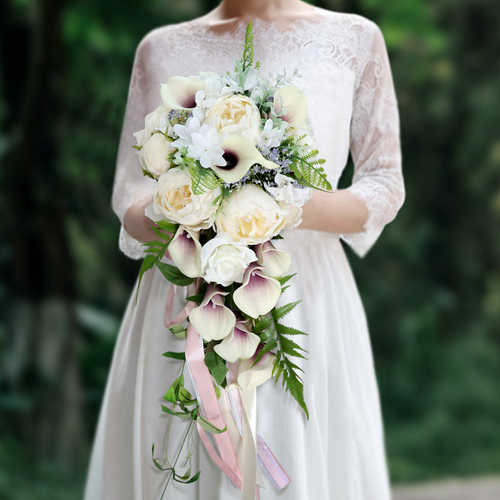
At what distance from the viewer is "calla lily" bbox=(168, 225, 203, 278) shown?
62 cm

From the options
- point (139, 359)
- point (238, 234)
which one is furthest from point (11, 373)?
point (238, 234)

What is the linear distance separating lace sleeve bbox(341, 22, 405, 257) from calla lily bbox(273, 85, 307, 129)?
0.92 ft

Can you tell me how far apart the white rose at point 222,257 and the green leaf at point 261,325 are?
0.29ft

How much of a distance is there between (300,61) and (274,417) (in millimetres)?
521

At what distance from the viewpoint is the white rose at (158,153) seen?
0.62 meters

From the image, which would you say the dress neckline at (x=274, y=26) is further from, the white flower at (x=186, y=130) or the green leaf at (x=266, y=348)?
the green leaf at (x=266, y=348)

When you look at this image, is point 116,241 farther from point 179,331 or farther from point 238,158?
point 238,158

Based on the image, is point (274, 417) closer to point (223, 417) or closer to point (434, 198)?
point (223, 417)

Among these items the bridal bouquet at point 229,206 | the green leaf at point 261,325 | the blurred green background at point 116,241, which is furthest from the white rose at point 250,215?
the blurred green background at point 116,241

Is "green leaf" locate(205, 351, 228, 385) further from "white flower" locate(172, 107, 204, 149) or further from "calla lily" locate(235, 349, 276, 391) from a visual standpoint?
"white flower" locate(172, 107, 204, 149)

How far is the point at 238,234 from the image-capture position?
0.61m

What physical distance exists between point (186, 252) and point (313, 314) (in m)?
0.29

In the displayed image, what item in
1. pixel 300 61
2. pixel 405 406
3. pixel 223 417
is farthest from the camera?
pixel 405 406

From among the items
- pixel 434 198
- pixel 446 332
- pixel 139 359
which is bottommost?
pixel 446 332
